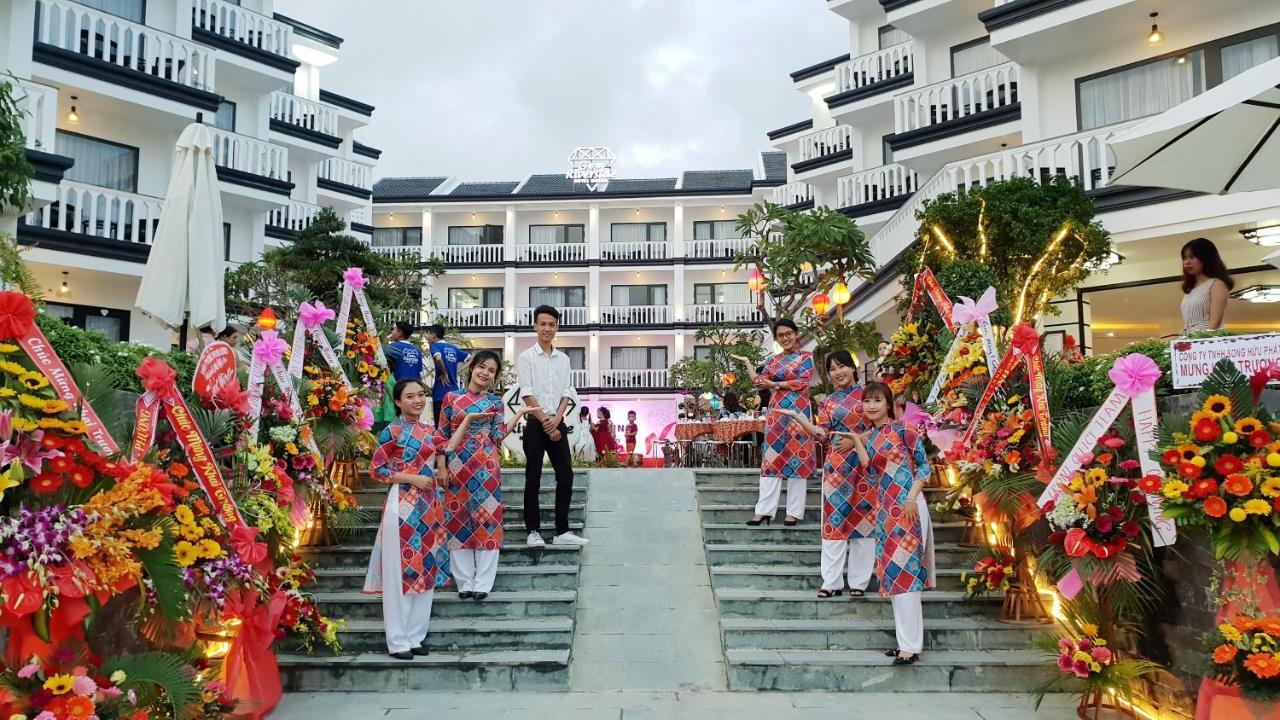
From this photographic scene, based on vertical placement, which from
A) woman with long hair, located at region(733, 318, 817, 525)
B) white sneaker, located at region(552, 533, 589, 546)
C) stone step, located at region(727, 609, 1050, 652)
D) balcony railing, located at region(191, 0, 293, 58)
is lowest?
stone step, located at region(727, 609, 1050, 652)

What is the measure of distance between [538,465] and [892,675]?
114 inches

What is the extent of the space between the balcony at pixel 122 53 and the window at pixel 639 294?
18.9 meters

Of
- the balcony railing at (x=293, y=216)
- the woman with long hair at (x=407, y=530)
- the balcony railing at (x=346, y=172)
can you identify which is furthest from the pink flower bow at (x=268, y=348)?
the balcony railing at (x=346, y=172)

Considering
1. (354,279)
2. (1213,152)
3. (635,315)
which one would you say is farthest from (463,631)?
(635,315)

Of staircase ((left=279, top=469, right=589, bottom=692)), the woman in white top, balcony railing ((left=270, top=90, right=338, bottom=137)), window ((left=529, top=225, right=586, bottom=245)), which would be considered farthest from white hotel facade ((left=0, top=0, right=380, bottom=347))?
window ((left=529, top=225, right=586, bottom=245))

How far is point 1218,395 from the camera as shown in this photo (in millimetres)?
3982

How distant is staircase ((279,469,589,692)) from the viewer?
5281 millimetres

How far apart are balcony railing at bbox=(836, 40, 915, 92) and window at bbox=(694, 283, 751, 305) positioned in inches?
494

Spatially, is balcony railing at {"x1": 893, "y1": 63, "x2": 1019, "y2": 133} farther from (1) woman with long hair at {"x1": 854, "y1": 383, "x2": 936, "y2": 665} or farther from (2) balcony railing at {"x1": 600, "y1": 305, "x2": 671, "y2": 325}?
(2) balcony railing at {"x1": 600, "y1": 305, "x2": 671, "y2": 325}

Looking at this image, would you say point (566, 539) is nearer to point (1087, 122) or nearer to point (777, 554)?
point (777, 554)

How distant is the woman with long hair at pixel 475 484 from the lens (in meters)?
5.93

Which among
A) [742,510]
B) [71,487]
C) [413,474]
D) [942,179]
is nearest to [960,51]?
[942,179]

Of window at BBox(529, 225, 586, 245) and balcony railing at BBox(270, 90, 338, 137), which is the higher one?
balcony railing at BBox(270, 90, 338, 137)

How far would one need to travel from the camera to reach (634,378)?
30.9m
